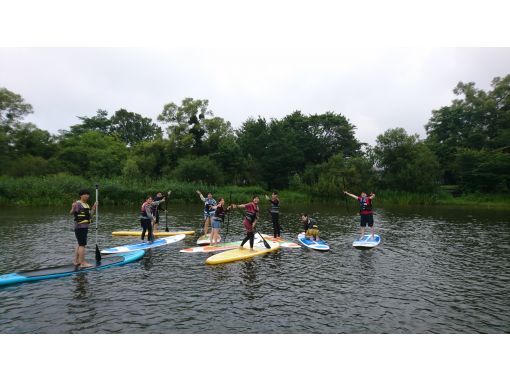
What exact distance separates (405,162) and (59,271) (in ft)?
185

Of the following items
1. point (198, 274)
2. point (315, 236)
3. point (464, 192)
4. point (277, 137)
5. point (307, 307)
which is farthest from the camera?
point (277, 137)

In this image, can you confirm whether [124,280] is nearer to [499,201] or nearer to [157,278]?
[157,278]

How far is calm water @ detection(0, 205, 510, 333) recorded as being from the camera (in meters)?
8.24

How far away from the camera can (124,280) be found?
1146 centimetres

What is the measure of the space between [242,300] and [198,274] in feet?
9.77

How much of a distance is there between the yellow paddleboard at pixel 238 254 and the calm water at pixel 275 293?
48cm

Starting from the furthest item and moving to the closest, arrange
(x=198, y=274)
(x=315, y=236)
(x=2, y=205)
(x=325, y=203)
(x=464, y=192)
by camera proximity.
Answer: (x=464, y=192) → (x=325, y=203) → (x=2, y=205) → (x=315, y=236) → (x=198, y=274)

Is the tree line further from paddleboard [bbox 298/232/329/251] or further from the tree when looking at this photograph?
paddleboard [bbox 298/232/329/251]

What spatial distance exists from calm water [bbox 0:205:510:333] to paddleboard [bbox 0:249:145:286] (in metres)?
0.34

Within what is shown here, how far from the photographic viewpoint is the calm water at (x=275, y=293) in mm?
8242

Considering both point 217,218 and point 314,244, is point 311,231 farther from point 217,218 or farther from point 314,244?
point 217,218

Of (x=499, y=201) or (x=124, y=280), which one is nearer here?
(x=124, y=280)

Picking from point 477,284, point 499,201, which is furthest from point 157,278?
point 499,201

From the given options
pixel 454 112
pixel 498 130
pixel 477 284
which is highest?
pixel 454 112
